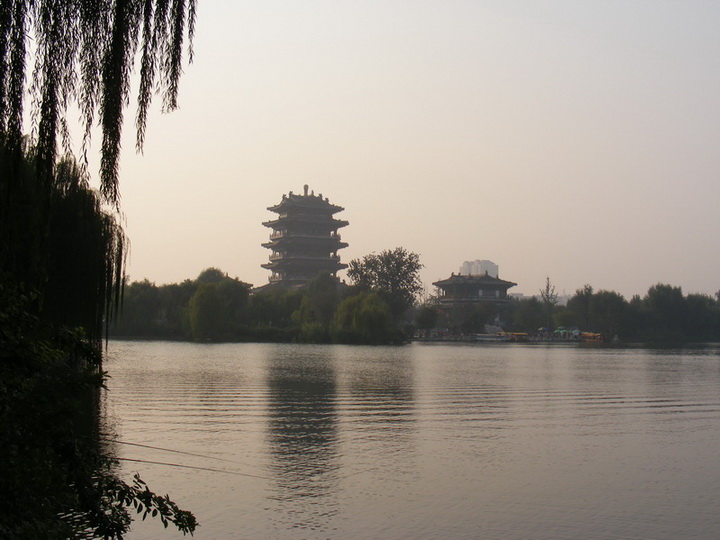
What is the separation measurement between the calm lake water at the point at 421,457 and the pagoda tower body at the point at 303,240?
5849 centimetres

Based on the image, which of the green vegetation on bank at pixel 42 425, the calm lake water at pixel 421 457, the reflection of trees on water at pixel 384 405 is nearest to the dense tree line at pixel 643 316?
the reflection of trees on water at pixel 384 405

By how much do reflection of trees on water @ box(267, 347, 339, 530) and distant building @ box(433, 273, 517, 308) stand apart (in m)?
65.1

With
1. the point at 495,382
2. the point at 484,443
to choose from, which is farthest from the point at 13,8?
the point at 495,382

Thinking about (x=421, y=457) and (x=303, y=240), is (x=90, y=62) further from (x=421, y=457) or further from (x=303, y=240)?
(x=303, y=240)

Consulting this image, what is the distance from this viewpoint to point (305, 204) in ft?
265

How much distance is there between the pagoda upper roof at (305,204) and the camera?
80.6 meters

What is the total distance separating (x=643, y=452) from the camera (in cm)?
1205

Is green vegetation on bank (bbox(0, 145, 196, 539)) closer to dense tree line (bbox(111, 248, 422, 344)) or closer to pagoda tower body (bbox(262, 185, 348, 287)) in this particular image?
dense tree line (bbox(111, 248, 422, 344))

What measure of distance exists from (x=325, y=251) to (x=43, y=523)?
78227 millimetres

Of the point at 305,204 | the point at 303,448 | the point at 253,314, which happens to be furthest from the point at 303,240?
A: the point at 303,448

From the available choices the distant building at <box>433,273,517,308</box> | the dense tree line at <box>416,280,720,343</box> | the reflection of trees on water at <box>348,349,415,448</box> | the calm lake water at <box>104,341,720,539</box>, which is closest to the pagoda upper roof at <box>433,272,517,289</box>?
the distant building at <box>433,273,517,308</box>

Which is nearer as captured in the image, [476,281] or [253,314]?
[253,314]

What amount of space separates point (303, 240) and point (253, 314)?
22113 mm

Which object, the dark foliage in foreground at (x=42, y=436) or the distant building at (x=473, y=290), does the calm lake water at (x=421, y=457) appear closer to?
the dark foliage in foreground at (x=42, y=436)
